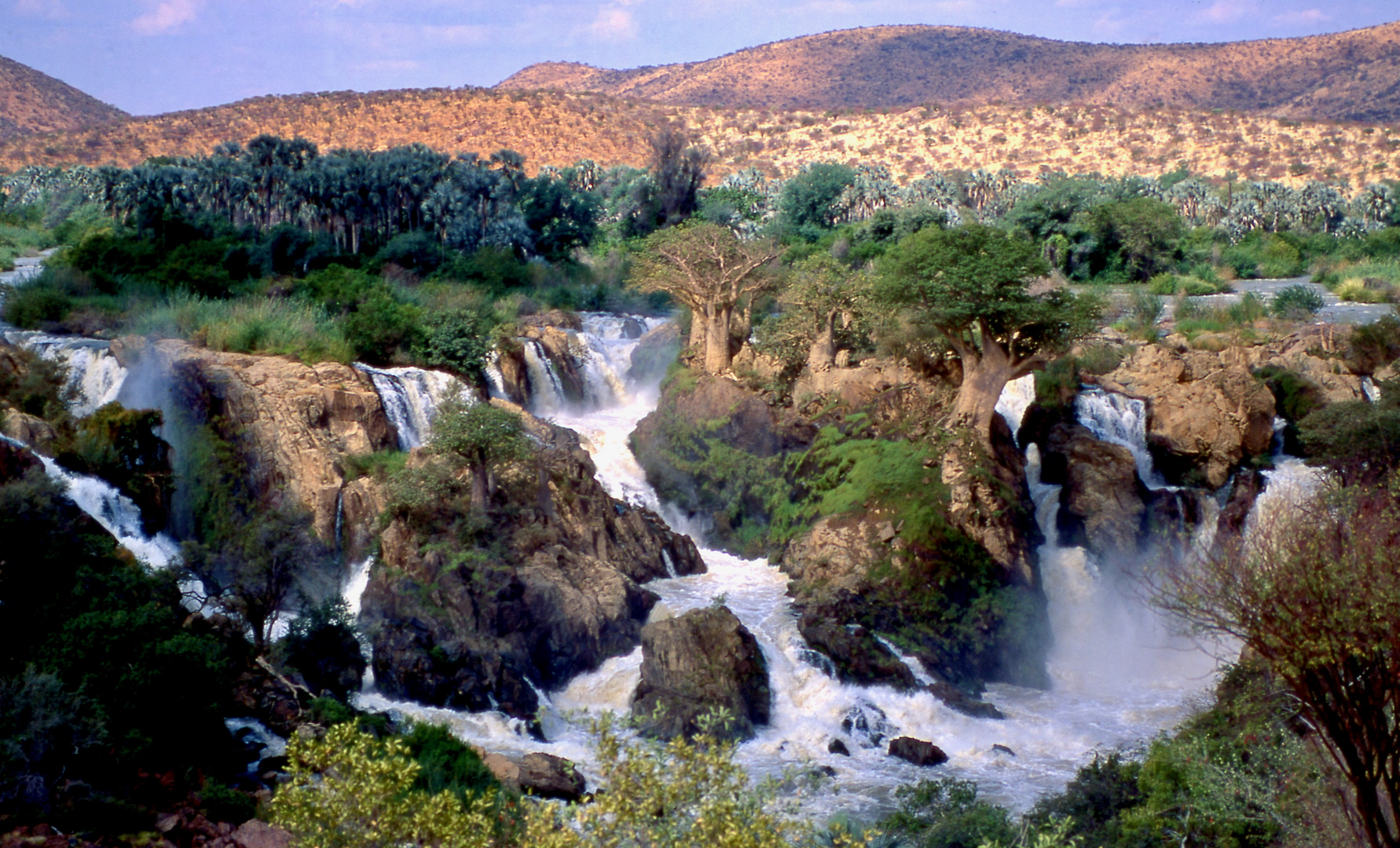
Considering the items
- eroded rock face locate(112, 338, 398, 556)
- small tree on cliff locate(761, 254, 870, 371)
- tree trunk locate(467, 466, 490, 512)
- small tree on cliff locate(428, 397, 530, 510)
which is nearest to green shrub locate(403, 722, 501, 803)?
tree trunk locate(467, 466, 490, 512)

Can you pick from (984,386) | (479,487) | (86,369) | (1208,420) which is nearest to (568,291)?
(86,369)

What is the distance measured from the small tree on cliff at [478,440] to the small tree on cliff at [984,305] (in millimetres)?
7719

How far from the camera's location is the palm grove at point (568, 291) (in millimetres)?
11320

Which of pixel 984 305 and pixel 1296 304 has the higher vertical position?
pixel 984 305

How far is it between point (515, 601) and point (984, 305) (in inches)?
392

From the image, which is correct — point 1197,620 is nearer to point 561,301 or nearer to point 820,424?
point 820,424

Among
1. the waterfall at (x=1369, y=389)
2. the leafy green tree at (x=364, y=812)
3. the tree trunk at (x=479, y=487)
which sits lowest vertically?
the tree trunk at (x=479, y=487)

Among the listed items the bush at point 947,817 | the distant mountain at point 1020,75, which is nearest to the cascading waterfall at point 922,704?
the bush at point 947,817

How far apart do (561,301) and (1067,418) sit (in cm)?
1658

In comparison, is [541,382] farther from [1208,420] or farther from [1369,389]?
[1369,389]

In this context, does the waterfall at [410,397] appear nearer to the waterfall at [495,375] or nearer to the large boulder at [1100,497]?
the waterfall at [495,375]

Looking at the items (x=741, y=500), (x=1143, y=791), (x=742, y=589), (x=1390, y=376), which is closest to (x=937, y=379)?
(x=741, y=500)

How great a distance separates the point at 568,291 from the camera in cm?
3634

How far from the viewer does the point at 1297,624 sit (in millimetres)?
8016
